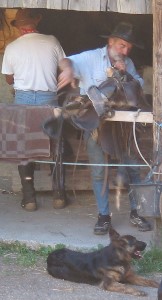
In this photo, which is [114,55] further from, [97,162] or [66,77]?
[97,162]

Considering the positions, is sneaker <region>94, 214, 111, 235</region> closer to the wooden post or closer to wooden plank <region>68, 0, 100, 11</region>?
→ the wooden post

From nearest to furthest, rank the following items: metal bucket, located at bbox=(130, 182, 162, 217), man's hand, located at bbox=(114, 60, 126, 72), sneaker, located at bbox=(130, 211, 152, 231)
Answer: metal bucket, located at bbox=(130, 182, 162, 217) < man's hand, located at bbox=(114, 60, 126, 72) < sneaker, located at bbox=(130, 211, 152, 231)

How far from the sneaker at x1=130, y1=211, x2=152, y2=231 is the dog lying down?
1.14 m

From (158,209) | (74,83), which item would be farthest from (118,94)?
(158,209)

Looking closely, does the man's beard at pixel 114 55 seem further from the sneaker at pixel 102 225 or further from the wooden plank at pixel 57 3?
the sneaker at pixel 102 225

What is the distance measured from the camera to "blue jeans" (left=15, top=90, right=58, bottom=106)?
8.05 m

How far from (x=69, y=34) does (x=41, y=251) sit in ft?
10.9

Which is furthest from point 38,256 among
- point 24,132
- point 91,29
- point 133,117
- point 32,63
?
point 91,29

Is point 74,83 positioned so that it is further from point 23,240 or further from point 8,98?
point 8,98

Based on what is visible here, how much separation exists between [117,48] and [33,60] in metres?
0.95

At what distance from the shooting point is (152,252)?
7.15 metres

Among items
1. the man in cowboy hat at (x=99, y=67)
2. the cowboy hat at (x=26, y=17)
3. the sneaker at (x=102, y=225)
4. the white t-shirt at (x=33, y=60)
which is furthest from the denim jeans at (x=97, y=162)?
the cowboy hat at (x=26, y=17)

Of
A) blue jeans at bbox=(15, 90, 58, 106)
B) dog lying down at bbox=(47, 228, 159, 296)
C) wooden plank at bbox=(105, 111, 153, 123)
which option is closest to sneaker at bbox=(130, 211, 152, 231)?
dog lying down at bbox=(47, 228, 159, 296)

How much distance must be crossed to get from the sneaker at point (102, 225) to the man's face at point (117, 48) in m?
1.50
